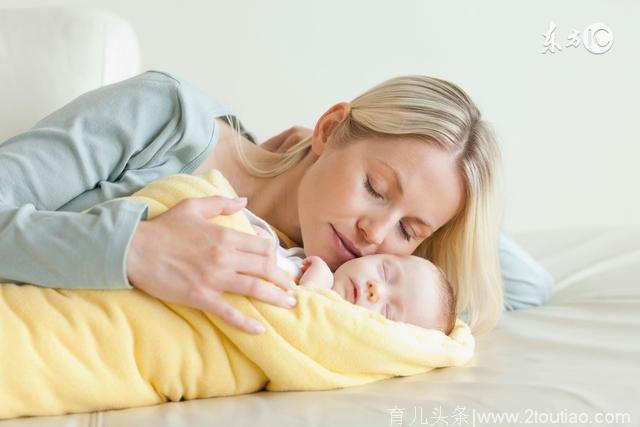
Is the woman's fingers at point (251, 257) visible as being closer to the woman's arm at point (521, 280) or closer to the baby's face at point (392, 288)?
the baby's face at point (392, 288)

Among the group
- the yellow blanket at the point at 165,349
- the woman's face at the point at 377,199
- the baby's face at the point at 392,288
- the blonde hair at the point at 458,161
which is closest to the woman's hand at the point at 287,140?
the blonde hair at the point at 458,161

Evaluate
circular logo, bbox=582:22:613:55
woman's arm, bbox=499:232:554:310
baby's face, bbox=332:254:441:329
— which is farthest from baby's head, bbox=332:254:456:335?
circular logo, bbox=582:22:613:55

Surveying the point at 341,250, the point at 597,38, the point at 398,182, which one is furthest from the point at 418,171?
the point at 597,38

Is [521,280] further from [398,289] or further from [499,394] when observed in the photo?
[499,394]

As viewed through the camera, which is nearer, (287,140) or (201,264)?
(201,264)

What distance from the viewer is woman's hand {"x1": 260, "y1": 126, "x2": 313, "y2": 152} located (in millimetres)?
2080

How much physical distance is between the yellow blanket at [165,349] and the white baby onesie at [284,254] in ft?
0.38

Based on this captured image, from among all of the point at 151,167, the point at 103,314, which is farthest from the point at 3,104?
the point at 103,314

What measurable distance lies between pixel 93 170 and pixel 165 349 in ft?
1.56

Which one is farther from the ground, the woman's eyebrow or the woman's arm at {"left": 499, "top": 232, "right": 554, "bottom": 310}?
the woman's eyebrow

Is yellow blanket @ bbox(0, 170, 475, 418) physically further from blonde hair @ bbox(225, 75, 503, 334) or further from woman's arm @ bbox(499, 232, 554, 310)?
woman's arm @ bbox(499, 232, 554, 310)

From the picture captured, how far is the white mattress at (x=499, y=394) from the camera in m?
1.19

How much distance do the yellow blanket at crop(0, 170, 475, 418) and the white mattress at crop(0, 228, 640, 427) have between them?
0.9 inches

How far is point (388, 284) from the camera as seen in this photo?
1.56 meters
